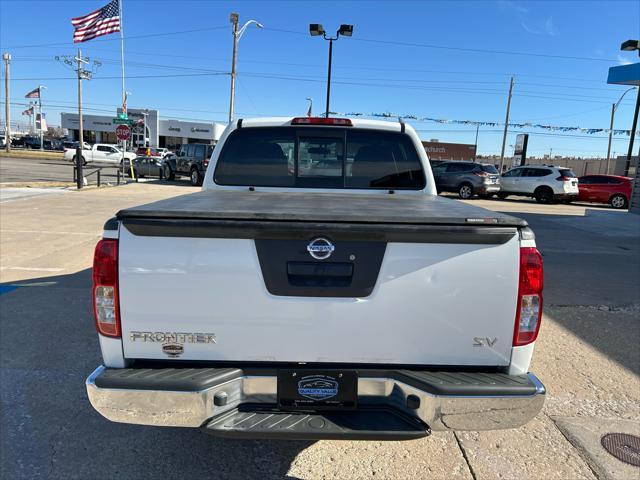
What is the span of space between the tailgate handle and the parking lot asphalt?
131cm

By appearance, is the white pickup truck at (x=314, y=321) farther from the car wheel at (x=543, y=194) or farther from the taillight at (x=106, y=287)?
the car wheel at (x=543, y=194)

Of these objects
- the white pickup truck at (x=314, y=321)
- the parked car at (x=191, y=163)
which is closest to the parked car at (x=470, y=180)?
the parked car at (x=191, y=163)

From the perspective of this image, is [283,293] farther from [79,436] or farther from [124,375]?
[79,436]

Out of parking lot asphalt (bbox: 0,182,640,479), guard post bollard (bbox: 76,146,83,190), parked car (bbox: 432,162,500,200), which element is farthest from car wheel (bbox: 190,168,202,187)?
parking lot asphalt (bbox: 0,182,640,479)

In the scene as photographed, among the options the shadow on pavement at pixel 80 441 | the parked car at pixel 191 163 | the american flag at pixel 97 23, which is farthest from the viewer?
the american flag at pixel 97 23

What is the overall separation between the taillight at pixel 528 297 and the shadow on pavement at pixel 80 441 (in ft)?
5.20

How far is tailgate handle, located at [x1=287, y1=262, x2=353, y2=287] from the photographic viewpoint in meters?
2.06

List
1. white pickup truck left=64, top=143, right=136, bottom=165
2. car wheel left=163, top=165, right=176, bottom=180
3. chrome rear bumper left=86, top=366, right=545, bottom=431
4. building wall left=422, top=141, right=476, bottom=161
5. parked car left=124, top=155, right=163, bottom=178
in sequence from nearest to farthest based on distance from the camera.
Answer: chrome rear bumper left=86, top=366, right=545, bottom=431 < car wheel left=163, top=165, right=176, bottom=180 < parked car left=124, top=155, right=163, bottom=178 < white pickup truck left=64, top=143, right=136, bottom=165 < building wall left=422, top=141, right=476, bottom=161

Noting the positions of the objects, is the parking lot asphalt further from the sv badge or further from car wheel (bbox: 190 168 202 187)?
car wheel (bbox: 190 168 202 187)

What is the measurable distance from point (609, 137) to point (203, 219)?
185 ft

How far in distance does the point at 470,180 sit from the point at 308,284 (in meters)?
21.5

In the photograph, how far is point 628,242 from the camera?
37.9 feet

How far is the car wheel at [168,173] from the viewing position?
2683 centimetres

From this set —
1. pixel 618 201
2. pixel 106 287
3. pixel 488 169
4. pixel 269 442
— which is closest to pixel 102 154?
pixel 488 169
